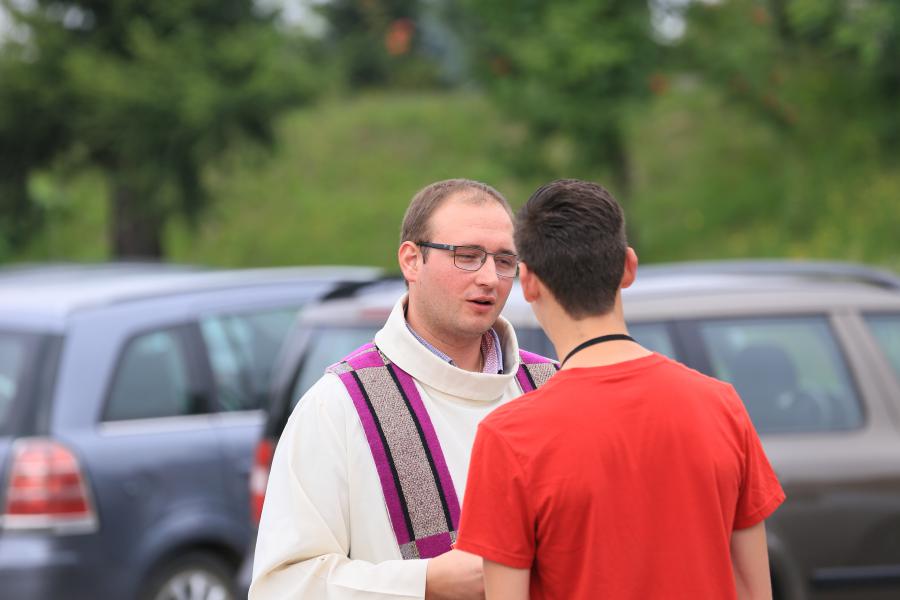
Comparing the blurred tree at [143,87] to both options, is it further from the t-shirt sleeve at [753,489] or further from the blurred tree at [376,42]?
the blurred tree at [376,42]

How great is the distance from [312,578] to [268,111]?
1749 centimetres

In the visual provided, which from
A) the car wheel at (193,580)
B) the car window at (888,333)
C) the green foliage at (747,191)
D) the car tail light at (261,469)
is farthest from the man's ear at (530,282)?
the green foliage at (747,191)

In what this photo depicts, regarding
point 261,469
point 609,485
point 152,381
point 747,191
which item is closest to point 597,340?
point 609,485

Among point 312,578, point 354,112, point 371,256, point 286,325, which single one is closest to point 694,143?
point 371,256

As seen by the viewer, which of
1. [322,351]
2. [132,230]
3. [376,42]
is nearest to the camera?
[322,351]

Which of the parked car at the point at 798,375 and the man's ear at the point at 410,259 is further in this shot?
the parked car at the point at 798,375

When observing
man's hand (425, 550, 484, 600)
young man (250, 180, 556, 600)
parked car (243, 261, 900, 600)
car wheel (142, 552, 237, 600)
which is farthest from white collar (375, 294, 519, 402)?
car wheel (142, 552, 237, 600)

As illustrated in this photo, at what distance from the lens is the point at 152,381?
676 cm

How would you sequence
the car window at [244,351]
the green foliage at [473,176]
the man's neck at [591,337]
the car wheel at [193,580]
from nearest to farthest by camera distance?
the man's neck at [591,337], the car wheel at [193,580], the car window at [244,351], the green foliage at [473,176]

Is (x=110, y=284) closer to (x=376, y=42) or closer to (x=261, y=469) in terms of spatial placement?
(x=261, y=469)

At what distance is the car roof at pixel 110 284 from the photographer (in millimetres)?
6555

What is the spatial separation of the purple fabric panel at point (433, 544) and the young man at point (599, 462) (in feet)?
1.23

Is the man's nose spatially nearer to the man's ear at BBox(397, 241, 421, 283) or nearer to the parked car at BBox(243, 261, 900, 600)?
the man's ear at BBox(397, 241, 421, 283)

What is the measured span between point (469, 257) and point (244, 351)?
455 cm
